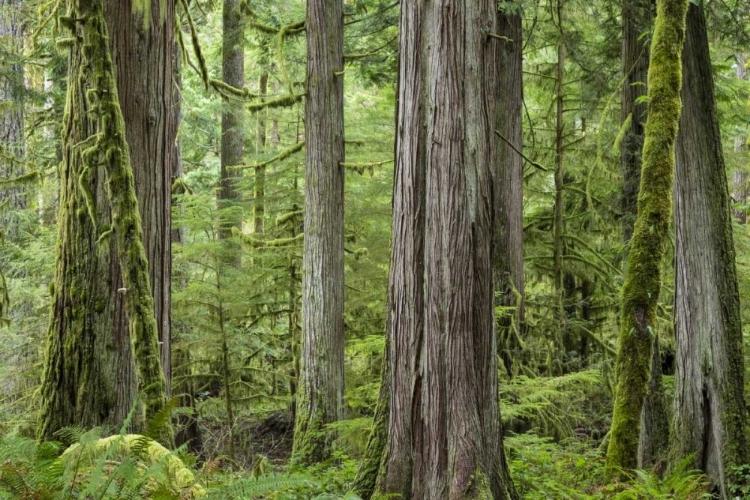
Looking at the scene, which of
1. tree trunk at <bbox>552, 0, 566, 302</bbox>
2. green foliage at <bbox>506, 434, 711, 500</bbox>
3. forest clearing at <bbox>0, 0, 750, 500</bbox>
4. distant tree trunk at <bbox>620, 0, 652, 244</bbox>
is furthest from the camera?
tree trunk at <bbox>552, 0, 566, 302</bbox>

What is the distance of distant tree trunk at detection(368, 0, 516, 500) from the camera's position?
494cm

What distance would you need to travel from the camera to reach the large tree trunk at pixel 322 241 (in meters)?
10.7

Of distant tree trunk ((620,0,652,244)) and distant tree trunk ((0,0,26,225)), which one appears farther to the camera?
distant tree trunk ((0,0,26,225))

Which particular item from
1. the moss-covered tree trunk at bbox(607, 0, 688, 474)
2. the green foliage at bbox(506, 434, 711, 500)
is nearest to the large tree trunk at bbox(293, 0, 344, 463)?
the green foliage at bbox(506, 434, 711, 500)

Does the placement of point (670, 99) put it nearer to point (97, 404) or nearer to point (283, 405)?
point (97, 404)

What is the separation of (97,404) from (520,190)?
26.4ft

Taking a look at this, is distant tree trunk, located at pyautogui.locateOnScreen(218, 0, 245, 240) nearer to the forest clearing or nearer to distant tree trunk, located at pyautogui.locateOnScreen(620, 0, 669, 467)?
the forest clearing

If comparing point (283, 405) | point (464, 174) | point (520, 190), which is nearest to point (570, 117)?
point (520, 190)

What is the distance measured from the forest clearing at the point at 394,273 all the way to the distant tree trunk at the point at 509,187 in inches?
2.2

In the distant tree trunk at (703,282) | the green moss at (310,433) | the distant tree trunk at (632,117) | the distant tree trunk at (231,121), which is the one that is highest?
the distant tree trunk at (231,121)

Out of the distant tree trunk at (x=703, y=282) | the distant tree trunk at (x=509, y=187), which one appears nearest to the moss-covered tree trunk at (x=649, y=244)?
the distant tree trunk at (x=703, y=282)

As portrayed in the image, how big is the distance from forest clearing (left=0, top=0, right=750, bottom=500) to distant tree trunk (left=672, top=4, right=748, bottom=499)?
3 centimetres

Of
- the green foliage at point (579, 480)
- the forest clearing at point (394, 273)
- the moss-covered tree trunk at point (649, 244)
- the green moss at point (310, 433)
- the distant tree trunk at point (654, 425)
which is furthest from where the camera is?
the green moss at point (310, 433)

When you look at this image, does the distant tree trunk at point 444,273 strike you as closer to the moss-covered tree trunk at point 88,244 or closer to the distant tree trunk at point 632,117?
the moss-covered tree trunk at point 88,244
